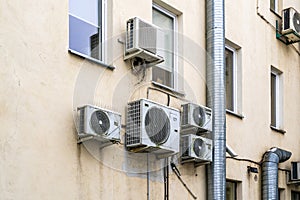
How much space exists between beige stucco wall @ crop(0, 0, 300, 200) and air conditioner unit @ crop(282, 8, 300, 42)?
3.13m

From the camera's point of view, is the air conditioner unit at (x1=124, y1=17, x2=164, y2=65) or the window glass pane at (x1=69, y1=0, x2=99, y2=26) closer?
the window glass pane at (x1=69, y1=0, x2=99, y2=26)

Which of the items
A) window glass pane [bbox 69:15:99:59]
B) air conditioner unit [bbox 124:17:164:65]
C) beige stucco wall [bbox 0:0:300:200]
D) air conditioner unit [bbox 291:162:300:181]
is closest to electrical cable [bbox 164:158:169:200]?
beige stucco wall [bbox 0:0:300:200]

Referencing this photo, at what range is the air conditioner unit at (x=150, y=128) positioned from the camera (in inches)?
372

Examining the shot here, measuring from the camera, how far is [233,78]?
1298 cm

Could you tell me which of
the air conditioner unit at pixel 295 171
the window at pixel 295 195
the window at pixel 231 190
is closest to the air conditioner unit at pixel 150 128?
the window at pixel 231 190

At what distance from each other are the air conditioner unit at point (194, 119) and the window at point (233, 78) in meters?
1.90

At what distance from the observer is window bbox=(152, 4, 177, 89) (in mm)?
10898

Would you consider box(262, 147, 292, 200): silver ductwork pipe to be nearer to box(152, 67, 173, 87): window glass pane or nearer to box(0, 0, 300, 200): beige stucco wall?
box(0, 0, 300, 200): beige stucco wall

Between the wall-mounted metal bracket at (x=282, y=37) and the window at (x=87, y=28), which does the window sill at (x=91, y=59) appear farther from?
the wall-mounted metal bracket at (x=282, y=37)

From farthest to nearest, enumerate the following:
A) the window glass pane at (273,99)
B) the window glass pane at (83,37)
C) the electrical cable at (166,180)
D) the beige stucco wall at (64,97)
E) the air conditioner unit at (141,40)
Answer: the window glass pane at (273,99), the electrical cable at (166,180), the air conditioner unit at (141,40), the window glass pane at (83,37), the beige stucco wall at (64,97)

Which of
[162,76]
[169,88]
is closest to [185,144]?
[169,88]

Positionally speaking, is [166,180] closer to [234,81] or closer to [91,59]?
[91,59]

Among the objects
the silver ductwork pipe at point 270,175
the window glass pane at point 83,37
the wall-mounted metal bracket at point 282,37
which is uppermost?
the wall-mounted metal bracket at point 282,37

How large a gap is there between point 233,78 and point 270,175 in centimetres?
199
